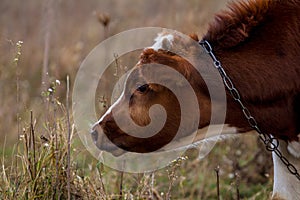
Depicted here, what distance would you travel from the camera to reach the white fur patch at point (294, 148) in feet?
11.6

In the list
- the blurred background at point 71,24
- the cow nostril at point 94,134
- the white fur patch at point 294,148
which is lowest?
the white fur patch at point 294,148

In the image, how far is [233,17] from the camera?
347cm

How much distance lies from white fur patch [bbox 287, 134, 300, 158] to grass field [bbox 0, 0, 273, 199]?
53 cm

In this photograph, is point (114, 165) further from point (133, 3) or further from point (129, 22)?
point (133, 3)

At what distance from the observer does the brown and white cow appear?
133 inches

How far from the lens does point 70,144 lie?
382 cm

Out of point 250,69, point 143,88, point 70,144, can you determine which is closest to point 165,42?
point 143,88

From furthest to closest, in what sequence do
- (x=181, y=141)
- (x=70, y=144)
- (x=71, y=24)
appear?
(x=71, y=24)
(x=70, y=144)
(x=181, y=141)

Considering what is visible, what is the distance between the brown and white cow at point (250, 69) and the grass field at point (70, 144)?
0.28 m

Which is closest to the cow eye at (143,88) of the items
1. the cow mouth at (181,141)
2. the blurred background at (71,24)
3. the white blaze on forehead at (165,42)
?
the white blaze on forehead at (165,42)

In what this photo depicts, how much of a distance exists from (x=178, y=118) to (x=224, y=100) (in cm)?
26

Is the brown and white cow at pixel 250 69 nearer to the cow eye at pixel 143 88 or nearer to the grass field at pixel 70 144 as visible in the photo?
the cow eye at pixel 143 88

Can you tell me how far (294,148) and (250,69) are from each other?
536mm

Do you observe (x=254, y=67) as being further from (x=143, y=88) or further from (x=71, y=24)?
(x=71, y=24)
